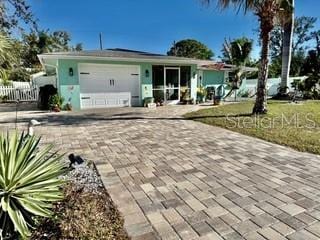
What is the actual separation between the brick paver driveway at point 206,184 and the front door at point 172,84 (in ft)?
30.4

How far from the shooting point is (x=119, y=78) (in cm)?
1534

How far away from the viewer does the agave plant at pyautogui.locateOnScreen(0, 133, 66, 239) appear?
8.09ft

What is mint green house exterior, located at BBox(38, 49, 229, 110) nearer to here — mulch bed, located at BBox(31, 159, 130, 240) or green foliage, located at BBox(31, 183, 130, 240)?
mulch bed, located at BBox(31, 159, 130, 240)

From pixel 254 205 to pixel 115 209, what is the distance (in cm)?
187

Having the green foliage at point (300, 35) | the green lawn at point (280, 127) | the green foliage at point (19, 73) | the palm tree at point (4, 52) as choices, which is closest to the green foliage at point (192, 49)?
the green foliage at point (300, 35)

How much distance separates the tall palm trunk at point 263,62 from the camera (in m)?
10.2

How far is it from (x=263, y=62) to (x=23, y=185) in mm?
10327

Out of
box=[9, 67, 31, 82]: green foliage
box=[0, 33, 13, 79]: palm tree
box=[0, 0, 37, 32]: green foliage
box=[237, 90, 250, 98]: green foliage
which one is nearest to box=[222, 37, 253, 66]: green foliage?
box=[237, 90, 250, 98]: green foliage

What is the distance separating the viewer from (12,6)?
5719mm

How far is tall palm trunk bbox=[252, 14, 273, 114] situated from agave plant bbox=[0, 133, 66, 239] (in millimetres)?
9746

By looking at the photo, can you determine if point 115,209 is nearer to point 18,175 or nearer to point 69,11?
point 18,175

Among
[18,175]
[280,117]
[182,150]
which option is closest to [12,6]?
[18,175]

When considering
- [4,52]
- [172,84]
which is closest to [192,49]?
[172,84]

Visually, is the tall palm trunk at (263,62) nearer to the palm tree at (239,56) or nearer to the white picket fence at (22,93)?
the palm tree at (239,56)
